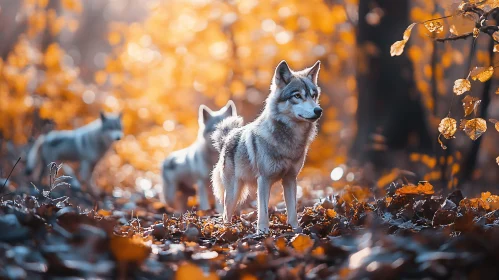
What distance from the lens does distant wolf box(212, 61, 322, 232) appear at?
5.16m

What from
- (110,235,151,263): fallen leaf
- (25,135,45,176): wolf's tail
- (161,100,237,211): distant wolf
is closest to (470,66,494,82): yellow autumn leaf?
(110,235,151,263): fallen leaf

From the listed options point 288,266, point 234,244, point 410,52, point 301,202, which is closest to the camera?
point 288,266

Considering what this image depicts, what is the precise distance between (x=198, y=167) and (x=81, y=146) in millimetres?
4083

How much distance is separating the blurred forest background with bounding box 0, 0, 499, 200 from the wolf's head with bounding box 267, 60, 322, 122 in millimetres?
3878

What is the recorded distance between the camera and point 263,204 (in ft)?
16.6

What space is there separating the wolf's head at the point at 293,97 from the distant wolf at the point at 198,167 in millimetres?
2960

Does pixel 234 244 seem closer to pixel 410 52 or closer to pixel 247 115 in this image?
pixel 410 52

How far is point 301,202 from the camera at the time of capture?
7031 millimetres

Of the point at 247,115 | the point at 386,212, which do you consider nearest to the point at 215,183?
the point at 386,212

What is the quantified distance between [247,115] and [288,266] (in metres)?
14.1

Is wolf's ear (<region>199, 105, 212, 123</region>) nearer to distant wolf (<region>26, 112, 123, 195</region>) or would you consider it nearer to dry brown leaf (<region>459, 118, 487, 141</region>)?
distant wolf (<region>26, 112, 123, 195</region>)

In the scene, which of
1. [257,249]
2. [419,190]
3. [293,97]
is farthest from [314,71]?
[257,249]

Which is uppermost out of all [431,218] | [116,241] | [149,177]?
[149,177]

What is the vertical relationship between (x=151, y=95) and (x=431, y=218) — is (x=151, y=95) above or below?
above
